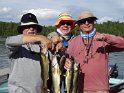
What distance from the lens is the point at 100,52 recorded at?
527 centimetres

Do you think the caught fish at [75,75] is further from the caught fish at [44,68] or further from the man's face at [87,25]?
the man's face at [87,25]

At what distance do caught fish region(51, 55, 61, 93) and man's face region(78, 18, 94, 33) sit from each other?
44.2 inches

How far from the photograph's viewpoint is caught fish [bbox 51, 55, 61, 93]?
168 inches

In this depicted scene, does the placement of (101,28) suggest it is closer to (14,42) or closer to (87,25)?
(87,25)

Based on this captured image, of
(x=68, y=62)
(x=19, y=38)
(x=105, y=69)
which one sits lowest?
(x=105, y=69)

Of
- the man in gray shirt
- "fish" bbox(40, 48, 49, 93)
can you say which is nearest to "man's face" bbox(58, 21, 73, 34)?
the man in gray shirt

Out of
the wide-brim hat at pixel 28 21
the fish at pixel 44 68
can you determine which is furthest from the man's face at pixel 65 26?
the fish at pixel 44 68

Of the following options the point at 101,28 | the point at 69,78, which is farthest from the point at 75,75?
the point at 101,28

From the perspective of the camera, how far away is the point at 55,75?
4355mm

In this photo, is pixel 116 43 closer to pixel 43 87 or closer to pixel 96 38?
pixel 96 38

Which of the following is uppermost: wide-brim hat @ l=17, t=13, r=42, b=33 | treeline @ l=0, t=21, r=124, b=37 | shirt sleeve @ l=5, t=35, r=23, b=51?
wide-brim hat @ l=17, t=13, r=42, b=33

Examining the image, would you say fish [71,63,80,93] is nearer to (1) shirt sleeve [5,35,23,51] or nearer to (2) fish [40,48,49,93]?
(2) fish [40,48,49,93]

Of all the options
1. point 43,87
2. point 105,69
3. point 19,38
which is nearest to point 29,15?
point 19,38

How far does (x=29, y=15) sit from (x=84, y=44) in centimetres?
101
